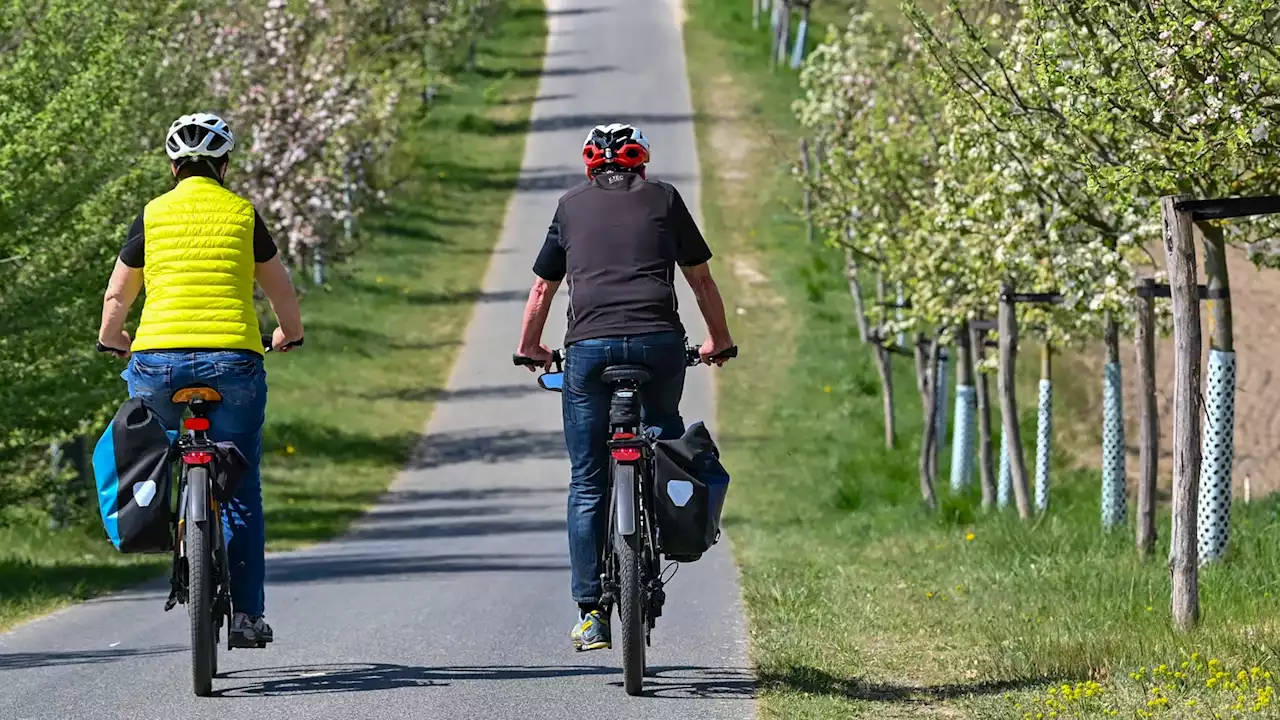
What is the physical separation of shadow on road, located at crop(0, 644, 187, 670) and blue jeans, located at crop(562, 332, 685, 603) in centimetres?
237

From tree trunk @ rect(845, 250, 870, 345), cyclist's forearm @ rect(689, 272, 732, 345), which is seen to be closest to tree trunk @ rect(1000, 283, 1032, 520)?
tree trunk @ rect(845, 250, 870, 345)

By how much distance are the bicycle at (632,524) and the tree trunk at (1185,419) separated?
2.74 metres

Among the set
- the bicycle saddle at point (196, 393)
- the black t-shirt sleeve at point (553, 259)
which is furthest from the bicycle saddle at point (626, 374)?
the bicycle saddle at point (196, 393)

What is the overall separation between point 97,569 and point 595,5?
71.4m

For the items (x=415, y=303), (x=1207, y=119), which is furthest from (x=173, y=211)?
(x=415, y=303)

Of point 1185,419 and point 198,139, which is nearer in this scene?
point 198,139

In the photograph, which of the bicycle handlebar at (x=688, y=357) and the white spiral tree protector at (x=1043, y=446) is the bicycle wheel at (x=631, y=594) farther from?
the white spiral tree protector at (x=1043, y=446)

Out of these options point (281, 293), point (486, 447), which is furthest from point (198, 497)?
point (486, 447)

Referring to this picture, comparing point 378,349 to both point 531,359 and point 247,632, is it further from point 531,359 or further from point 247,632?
point 247,632

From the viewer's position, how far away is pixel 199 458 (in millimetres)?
7859

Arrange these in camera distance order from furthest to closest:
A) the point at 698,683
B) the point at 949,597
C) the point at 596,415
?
the point at 949,597, the point at 698,683, the point at 596,415

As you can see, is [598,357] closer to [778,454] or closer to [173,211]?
[173,211]

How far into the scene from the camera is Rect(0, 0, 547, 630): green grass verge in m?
19.2

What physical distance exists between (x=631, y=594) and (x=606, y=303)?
3.61 feet
